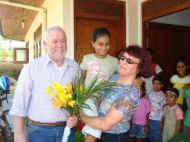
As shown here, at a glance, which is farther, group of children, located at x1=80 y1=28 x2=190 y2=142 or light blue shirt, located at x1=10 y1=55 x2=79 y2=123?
group of children, located at x1=80 y1=28 x2=190 y2=142

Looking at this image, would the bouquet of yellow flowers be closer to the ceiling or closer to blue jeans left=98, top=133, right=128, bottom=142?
blue jeans left=98, top=133, right=128, bottom=142

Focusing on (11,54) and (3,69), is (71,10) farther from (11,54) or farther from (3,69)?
(11,54)

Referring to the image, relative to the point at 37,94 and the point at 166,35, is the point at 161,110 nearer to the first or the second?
the point at 166,35

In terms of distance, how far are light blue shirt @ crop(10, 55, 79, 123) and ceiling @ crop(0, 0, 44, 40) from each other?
394 cm

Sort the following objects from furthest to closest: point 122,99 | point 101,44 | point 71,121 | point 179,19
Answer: point 179,19, point 101,44, point 71,121, point 122,99

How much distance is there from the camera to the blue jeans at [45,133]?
7.57 feet

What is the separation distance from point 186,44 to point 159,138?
212cm

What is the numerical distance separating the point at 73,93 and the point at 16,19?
661cm

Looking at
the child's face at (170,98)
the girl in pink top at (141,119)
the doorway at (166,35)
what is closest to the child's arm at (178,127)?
the child's face at (170,98)

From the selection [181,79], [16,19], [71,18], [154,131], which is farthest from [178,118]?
[16,19]

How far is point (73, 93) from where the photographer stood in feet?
6.86

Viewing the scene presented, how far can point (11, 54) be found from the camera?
633cm

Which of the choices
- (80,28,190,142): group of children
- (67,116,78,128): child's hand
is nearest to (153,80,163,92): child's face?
(80,28,190,142): group of children

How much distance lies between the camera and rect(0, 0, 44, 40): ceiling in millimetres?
6422
